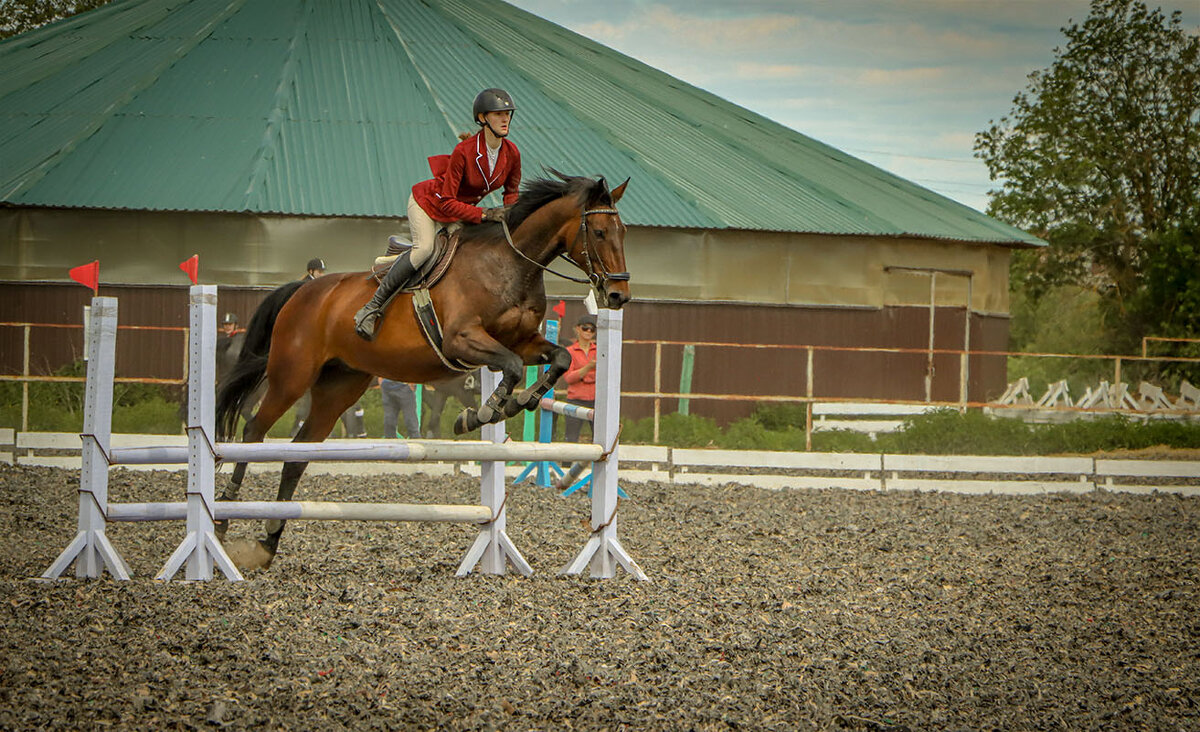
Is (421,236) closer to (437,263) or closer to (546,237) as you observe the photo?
(437,263)

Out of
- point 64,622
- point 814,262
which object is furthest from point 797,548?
point 814,262

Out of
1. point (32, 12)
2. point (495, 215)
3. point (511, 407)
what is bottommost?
point (511, 407)

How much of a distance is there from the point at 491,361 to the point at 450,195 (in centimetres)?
102

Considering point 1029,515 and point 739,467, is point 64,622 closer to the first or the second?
point 1029,515

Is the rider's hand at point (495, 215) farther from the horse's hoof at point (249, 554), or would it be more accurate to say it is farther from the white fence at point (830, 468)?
the white fence at point (830, 468)

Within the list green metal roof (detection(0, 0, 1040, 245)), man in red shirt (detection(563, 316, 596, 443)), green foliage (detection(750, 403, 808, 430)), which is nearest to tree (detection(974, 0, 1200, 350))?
green metal roof (detection(0, 0, 1040, 245))

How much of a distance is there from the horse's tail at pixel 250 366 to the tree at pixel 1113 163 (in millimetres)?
33408

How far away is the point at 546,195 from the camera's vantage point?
7.40m

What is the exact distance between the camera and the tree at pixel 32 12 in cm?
4341

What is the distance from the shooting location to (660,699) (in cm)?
486

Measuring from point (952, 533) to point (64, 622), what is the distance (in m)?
7.38

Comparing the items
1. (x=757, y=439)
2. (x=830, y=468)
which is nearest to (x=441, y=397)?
(x=830, y=468)

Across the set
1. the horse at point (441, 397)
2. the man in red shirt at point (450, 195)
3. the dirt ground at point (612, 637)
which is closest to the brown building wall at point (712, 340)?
the horse at point (441, 397)

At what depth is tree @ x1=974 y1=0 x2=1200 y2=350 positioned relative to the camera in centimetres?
3825
